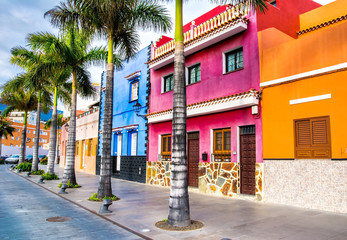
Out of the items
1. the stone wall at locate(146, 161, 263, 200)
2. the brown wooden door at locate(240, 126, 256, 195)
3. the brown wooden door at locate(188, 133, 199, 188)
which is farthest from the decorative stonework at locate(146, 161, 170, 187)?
the brown wooden door at locate(240, 126, 256, 195)

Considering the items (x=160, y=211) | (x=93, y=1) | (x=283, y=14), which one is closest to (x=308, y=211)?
(x=160, y=211)

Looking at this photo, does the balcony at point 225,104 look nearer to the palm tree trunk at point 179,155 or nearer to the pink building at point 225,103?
the pink building at point 225,103

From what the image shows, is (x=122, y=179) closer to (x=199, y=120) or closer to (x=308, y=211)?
(x=199, y=120)

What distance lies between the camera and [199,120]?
45.6 ft

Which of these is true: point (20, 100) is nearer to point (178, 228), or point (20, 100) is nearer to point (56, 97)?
point (56, 97)

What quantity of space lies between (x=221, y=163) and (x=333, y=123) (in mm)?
4966

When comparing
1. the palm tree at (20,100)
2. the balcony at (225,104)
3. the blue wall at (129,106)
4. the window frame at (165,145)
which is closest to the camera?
the balcony at (225,104)

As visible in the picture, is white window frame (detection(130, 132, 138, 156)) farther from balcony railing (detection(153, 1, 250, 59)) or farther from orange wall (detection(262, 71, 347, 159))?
orange wall (detection(262, 71, 347, 159))

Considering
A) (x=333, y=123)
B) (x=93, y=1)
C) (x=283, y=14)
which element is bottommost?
(x=333, y=123)

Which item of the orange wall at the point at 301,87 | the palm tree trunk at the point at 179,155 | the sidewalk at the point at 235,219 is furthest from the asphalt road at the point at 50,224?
the orange wall at the point at 301,87

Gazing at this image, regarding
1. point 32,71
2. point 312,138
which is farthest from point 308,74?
point 32,71

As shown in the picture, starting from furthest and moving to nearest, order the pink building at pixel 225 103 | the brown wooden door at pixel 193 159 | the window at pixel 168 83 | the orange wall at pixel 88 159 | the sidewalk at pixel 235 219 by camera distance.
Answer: the orange wall at pixel 88 159 → the window at pixel 168 83 → the brown wooden door at pixel 193 159 → the pink building at pixel 225 103 → the sidewalk at pixel 235 219

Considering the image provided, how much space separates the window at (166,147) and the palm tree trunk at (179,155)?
8861mm

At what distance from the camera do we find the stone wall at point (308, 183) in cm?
845
